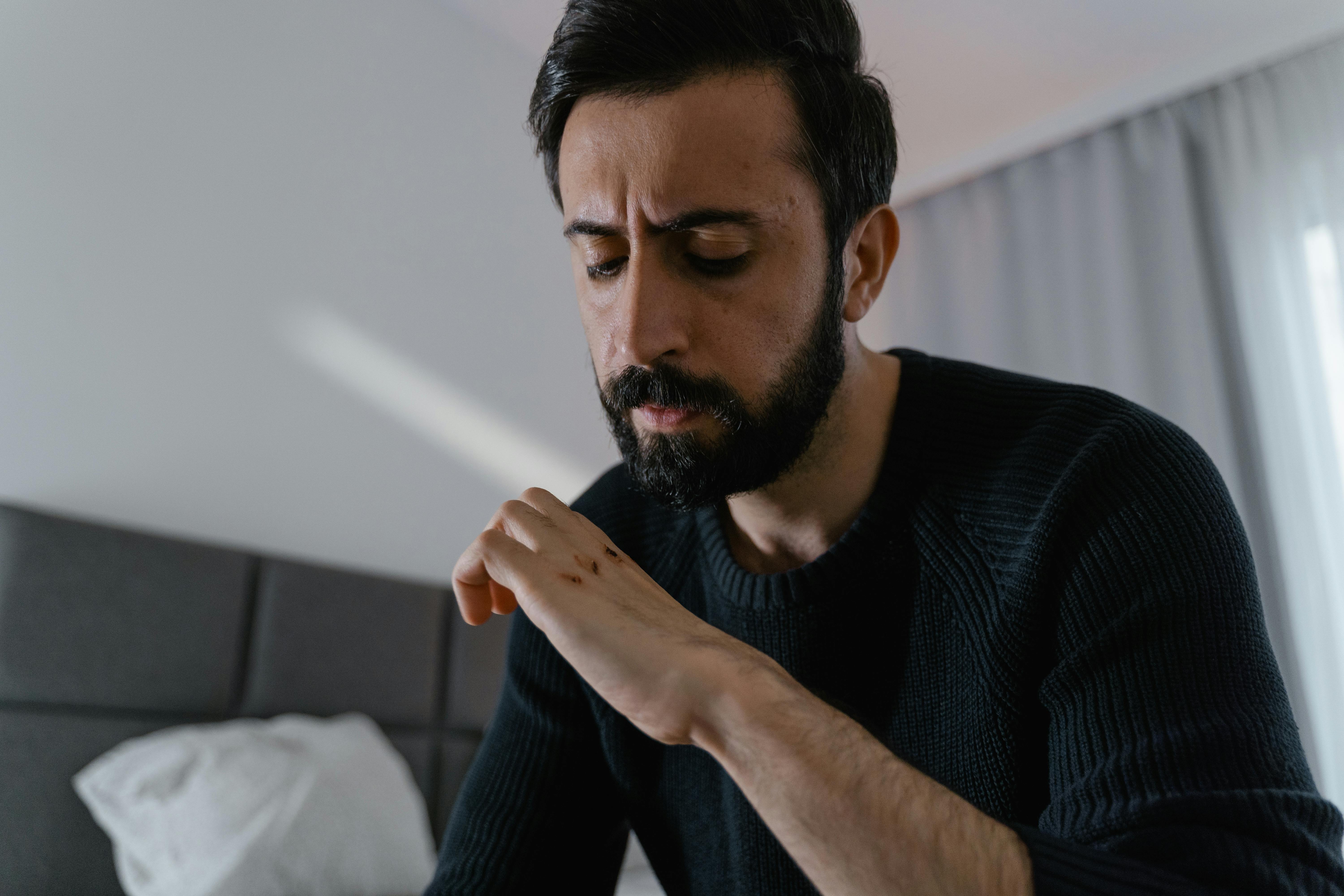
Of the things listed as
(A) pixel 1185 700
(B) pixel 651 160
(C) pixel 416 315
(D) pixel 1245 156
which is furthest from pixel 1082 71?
(A) pixel 1185 700

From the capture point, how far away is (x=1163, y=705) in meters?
0.71

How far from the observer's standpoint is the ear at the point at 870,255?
1120mm

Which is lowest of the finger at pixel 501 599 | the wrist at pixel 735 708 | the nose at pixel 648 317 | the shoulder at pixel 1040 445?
the wrist at pixel 735 708

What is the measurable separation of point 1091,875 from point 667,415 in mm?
538

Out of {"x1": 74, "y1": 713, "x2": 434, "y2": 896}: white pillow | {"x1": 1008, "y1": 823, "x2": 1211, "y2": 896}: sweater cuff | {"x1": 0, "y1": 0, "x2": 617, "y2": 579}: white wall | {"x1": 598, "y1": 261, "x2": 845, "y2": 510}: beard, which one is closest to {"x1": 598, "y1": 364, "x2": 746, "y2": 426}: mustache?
{"x1": 598, "y1": 261, "x2": 845, "y2": 510}: beard

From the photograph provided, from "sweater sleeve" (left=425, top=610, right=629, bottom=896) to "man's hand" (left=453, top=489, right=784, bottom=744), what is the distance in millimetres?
327

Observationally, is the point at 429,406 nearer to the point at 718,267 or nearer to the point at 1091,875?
the point at 718,267

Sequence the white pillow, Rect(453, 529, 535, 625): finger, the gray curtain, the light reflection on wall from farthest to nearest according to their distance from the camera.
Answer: the gray curtain, the light reflection on wall, the white pillow, Rect(453, 529, 535, 625): finger

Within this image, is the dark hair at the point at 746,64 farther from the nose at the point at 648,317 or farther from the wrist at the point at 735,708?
the wrist at the point at 735,708

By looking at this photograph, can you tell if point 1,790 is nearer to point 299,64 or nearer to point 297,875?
point 297,875

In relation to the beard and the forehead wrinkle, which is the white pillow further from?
the forehead wrinkle

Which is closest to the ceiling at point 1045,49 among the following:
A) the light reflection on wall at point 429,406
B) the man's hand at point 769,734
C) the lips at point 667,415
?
the light reflection on wall at point 429,406

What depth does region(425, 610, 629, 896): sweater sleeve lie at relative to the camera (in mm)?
1049

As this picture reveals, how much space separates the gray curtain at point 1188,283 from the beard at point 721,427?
2.32 meters
